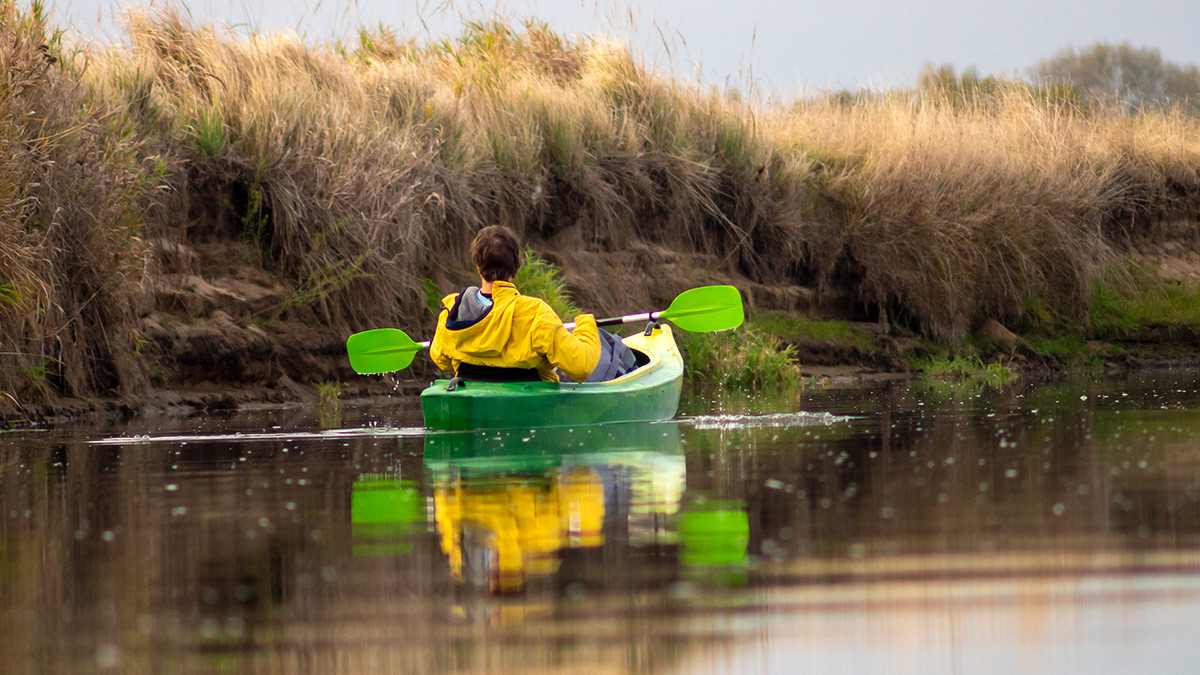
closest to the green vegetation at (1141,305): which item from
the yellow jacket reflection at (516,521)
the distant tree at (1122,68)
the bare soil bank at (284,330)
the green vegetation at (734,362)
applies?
the bare soil bank at (284,330)

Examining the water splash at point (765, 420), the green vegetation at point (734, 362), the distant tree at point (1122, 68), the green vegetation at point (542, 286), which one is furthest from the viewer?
the distant tree at point (1122, 68)

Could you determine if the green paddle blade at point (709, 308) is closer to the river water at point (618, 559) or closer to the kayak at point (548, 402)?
the kayak at point (548, 402)

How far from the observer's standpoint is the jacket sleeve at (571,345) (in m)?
7.94

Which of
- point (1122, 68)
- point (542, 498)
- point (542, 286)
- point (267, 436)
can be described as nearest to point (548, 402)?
point (267, 436)

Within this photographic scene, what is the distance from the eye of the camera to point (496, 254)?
8000 mm

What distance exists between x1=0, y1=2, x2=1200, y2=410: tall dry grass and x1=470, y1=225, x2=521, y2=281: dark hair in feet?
9.93

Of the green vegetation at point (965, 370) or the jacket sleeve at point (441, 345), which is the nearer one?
the jacket sleeve at point (441, 345)

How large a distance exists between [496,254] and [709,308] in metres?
2.71

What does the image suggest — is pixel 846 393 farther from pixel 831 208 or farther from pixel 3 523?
pixel 3 523

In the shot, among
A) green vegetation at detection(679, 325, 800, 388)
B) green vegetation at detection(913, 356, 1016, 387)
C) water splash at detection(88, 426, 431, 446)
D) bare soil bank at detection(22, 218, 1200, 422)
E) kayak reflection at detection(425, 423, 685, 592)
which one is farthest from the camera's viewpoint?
green vegetation at detection(913, 356, 1016, 387)

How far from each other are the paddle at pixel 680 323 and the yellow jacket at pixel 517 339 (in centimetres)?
166

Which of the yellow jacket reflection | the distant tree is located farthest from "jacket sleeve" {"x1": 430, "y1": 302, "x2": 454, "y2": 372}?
the distant tree

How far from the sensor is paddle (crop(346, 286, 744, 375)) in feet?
32.3

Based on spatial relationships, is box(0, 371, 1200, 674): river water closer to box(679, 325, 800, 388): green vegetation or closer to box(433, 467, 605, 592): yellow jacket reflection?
box(433, 467, 605, 592): yellow jacket reflection
